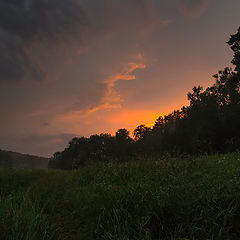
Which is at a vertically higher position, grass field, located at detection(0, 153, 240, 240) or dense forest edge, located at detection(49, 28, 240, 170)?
dense forest edge, located at detection(49, 28, 240, 170)

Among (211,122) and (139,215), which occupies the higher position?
(211,122)

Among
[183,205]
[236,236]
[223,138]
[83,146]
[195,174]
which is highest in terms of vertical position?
[83,146]

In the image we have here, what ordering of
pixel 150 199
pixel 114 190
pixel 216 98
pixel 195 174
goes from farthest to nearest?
pixel 216 98 → pixel 195 174 → pixel 114 190 → pixel 150 199

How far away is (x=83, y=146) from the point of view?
57.9 metres

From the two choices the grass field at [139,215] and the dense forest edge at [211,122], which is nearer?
the grass field at [139,215]

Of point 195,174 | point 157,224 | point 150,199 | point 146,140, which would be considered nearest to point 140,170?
point 195,174

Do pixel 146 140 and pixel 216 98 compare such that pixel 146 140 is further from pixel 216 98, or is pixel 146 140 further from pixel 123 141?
pixel 216 98

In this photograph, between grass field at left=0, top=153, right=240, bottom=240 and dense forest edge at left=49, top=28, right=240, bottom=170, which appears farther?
dense forest edge at left=49, top=28, right=240, bottom=170

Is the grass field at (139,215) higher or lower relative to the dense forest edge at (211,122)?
lower

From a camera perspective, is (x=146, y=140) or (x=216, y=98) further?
(x=146, y=140)

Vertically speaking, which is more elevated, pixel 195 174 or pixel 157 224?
pixel 195 174

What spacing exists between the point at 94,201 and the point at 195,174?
2969 mm

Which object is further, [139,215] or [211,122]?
[211,122]

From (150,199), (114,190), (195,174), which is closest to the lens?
(150,199)
